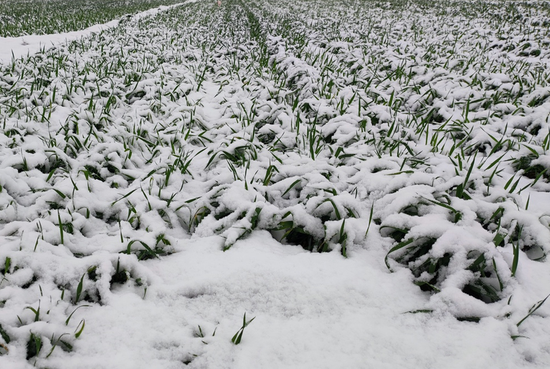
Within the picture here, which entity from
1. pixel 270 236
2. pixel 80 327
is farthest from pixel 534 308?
pixel 80 327

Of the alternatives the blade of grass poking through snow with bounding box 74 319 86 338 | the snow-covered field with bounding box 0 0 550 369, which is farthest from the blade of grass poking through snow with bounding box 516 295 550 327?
the blade of grass poking through snow with bounding box 74 319 86 338

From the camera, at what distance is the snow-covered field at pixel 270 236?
1291 mm

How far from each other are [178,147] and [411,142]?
86.6 inches

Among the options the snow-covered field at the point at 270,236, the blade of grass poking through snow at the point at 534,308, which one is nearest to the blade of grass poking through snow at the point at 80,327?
the snow-covered field at the point at 270,236

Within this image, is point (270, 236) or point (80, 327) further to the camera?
point (270, 236)

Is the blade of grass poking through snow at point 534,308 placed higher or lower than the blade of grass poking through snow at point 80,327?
higher

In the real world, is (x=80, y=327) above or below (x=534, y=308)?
below

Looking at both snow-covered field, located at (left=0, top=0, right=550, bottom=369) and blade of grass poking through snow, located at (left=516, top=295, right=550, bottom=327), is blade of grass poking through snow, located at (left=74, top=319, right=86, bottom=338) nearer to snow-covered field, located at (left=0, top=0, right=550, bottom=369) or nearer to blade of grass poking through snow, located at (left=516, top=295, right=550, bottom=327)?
snow-covered field, located at (left=0, top=0, right=550, bottom=369)

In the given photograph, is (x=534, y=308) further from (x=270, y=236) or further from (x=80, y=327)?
(x=80, y=327)

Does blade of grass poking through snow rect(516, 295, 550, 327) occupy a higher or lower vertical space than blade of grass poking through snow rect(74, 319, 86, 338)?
higher

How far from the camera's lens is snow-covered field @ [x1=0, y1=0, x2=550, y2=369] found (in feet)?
4.24

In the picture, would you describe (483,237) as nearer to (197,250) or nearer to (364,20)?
(197,250)

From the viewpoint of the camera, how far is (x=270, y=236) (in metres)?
1.97

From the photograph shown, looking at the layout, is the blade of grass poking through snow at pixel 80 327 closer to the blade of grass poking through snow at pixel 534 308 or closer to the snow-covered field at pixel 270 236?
the snow-covered field at pixel 270 236
